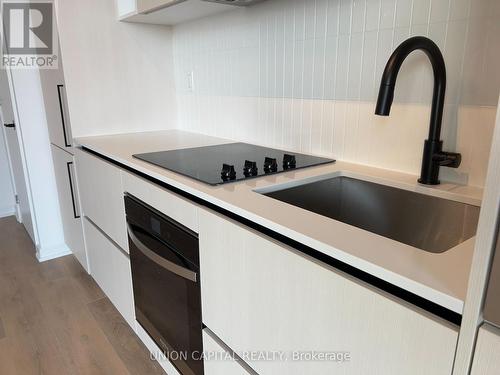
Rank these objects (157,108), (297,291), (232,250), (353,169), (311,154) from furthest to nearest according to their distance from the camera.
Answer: (157,108)
(311,154)
(353,169)
(232,250)
(297,291)

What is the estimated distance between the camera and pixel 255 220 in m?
0.84

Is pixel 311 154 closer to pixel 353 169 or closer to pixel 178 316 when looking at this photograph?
pixel 353 169

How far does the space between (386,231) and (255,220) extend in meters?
0.50

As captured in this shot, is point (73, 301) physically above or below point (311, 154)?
below

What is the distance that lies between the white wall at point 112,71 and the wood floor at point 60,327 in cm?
95

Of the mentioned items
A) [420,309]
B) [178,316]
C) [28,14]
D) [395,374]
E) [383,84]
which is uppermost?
[28,14]

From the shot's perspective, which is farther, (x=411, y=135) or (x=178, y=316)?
(x=178, y=316)

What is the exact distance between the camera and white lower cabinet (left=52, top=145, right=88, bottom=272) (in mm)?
2186

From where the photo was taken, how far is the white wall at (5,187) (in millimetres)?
3350

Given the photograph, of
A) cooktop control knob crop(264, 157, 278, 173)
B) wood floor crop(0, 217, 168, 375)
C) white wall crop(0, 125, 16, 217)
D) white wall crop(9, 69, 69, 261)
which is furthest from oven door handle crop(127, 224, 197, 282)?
white wall crop(0, 125, 16, 217)

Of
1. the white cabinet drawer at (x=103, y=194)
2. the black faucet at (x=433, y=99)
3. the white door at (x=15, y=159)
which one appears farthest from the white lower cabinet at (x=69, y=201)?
the black faucet at (x=433, y=99)

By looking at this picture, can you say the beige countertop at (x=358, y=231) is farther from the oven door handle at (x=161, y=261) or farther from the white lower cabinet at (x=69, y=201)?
the white lower cabinet at (x=69, y=201)

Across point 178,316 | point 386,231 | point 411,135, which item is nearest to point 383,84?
point 411,135

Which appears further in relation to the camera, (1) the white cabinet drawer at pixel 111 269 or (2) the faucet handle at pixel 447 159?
(1) the white cabinet drawer at pixel 111 269
